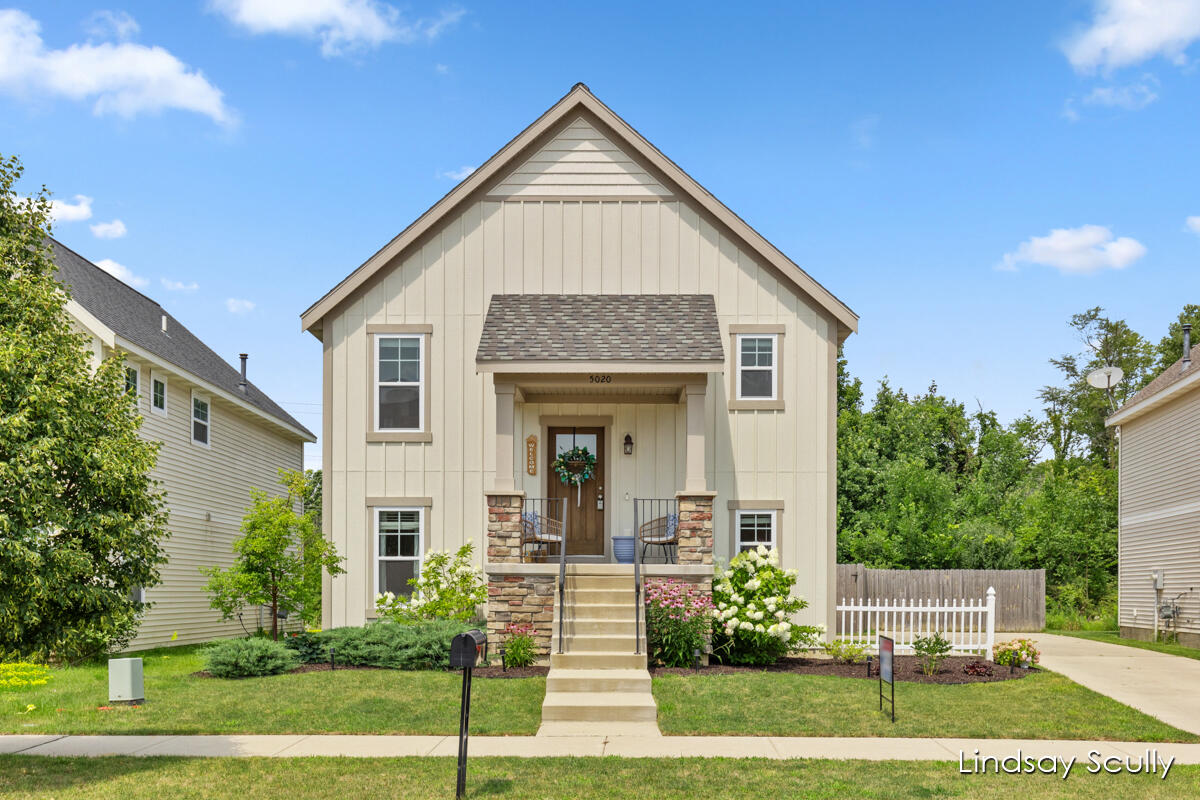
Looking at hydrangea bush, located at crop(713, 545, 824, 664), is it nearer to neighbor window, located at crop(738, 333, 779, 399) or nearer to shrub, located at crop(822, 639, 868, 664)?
shrub, located at crop(822, 639, 868, 664)

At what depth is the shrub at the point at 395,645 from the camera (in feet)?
47.1

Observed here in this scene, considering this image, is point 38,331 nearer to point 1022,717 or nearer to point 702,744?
point 702,744

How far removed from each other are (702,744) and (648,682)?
215 centimetres

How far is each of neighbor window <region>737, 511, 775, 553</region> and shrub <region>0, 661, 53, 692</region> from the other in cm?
1044

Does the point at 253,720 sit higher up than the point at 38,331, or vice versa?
the point at 38,331

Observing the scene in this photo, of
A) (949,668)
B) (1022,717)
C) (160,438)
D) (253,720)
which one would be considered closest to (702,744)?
(1022,717)

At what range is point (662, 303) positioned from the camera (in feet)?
56.2

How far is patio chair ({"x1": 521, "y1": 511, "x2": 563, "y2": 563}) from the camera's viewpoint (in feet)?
52.1

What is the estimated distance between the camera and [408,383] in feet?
56.6

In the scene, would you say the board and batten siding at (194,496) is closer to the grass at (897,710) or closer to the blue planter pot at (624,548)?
the blue planter pot at (624,548)

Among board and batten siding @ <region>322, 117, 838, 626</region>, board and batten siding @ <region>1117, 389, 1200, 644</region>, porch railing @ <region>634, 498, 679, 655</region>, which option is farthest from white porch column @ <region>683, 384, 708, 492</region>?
board and batten siding @ <region>1117, 389, 1200, 644</region>

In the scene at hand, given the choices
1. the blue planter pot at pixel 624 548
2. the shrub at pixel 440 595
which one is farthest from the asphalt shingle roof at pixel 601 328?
the shrub at pixel 440 595

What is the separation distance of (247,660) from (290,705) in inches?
91.3

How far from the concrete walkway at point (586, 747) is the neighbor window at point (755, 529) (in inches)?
260
